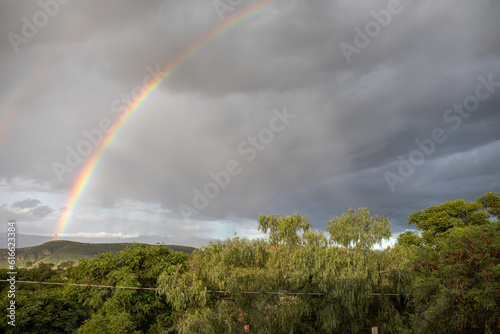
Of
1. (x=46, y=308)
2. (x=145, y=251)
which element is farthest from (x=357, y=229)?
(x=46, y=308)

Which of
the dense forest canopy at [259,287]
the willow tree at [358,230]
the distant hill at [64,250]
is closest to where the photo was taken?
the dense forest canopy at [259,287]

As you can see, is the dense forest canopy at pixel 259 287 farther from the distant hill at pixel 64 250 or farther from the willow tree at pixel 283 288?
the distant hill at pixel 64 250

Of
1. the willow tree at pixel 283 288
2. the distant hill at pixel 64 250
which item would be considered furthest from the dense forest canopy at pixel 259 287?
the distant hill at pixel 64 250

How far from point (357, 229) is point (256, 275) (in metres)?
8.51

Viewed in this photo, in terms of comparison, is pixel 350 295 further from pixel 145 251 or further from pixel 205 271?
pixel 145 251

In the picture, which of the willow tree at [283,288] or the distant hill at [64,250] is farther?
the distant hill at [64,250]

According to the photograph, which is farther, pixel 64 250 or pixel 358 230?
pixel 64 250

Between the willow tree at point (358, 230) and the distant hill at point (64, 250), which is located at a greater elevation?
the willow tree at point (358, 230)

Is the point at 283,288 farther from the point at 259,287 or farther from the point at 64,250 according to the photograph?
the point at 64,250

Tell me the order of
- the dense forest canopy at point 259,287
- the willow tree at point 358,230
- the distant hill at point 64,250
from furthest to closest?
the distant hill at point 64,250
the willow tree at point 358,230
the dense forest canopy at point 259,287

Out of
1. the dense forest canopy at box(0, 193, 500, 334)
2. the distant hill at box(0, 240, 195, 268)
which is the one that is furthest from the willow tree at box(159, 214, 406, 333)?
the distant hill at box(0, 240, 195, 268)

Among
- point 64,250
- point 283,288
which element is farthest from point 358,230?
point 64,250

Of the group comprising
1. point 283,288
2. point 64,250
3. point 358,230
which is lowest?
point 64,250

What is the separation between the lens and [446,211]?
157 ft
